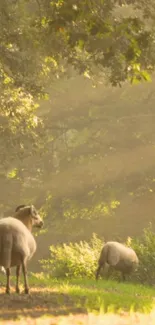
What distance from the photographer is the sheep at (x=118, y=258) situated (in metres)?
17.2

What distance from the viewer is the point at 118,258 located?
17547mm

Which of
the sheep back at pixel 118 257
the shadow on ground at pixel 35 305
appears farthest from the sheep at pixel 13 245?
the sheep back at pixel 118 257

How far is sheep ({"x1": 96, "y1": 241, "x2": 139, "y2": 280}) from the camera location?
17219 mm

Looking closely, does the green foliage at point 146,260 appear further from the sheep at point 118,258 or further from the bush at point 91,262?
the sheep at point 118,258

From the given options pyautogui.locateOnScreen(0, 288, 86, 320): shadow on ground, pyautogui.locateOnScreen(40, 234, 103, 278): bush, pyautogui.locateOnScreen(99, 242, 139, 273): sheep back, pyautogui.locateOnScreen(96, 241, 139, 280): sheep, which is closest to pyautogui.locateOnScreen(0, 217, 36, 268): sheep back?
pyautogui.locateOnScreen(0, 288, 86, 320): shadow on ground

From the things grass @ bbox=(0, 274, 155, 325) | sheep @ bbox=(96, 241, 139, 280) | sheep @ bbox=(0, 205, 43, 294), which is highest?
sheep @ bbox=(96, 241, 139, 280)

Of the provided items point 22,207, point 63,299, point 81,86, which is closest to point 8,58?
point 22,207

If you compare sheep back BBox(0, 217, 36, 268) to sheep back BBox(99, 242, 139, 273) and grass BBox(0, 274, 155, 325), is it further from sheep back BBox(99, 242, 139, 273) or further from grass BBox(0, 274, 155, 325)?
sheep back BBox(99, 242, 139, 273)

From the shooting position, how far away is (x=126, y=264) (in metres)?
17.8

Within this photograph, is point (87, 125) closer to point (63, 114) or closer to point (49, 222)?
point (63, 114)

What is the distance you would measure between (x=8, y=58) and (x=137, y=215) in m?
28.6

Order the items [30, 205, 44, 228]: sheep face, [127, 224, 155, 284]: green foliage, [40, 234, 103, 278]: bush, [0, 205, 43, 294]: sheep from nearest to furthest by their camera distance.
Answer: [0, 205, 43, 294]: sheep < [30, 205, 44, 228]: sheep face < [127, 224, 155, 284]: green foliage < [40, 234, 103, 278]: bush

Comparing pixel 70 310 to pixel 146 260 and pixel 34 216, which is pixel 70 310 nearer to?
pixel 34 216

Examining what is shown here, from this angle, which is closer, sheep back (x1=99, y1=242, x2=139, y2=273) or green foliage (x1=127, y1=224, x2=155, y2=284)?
sheep back (x1=99, y1=242, x2=139, y2=273)
